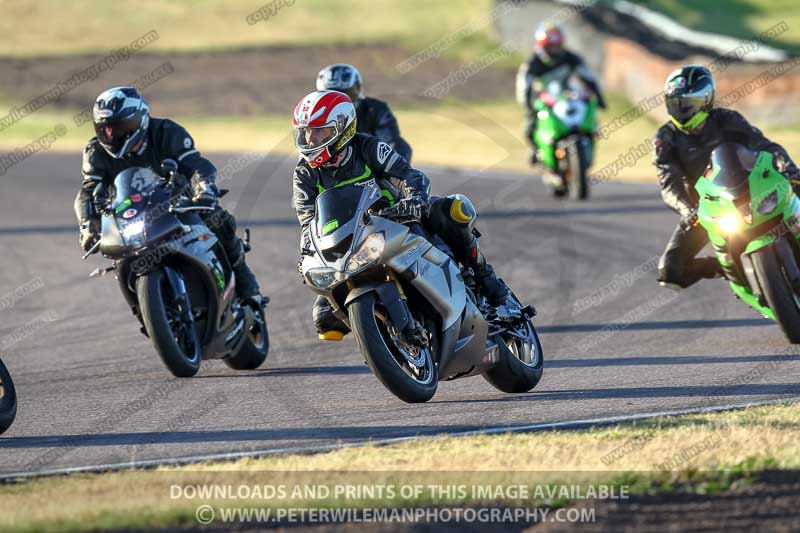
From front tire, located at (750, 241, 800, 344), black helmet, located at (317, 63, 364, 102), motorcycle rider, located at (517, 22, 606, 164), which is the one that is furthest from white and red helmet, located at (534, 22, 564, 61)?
front tire, located at (750, 241, 800, 344)

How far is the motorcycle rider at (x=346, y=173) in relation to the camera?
7590mm

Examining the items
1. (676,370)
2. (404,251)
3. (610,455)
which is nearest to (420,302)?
(404,251)

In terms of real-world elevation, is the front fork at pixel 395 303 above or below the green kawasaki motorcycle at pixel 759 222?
above

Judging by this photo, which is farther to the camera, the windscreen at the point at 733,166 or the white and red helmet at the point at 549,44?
the white and red helmet at the point at 549,44

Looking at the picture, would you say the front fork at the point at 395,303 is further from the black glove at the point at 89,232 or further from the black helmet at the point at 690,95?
the black helmet at the point at 690,95

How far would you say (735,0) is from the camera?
47000 millimetres

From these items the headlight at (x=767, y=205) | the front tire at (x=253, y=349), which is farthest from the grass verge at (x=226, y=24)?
the headlight at (x=767, y=205)

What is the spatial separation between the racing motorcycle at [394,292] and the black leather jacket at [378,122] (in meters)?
3.42

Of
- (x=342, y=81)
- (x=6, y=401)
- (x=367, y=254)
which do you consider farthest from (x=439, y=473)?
(x=342, y=81)

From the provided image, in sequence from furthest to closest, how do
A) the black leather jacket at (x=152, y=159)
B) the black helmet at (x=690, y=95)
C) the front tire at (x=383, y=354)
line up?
the black helmet at (x=690, y=95) < the black leather jacket at (x=152, y=159) < the front tire at (x=383, y=354)

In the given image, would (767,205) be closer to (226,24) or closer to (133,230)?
(133,230)

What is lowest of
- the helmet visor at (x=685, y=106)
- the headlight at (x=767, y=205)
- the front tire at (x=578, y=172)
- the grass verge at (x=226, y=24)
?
the grass verge at (x=226, y=24)

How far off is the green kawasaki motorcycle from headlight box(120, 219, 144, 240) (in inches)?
149

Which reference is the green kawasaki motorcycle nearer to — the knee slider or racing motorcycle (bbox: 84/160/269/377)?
the knee slider
